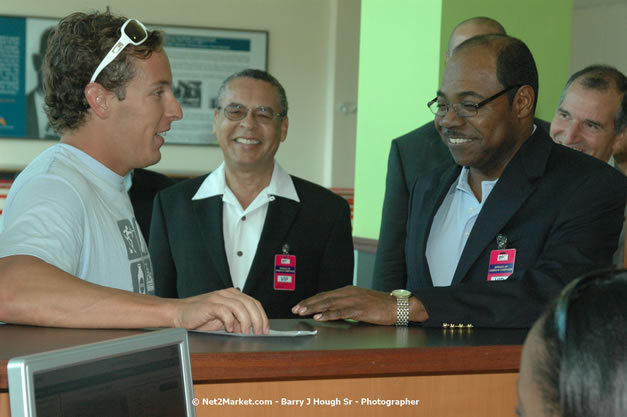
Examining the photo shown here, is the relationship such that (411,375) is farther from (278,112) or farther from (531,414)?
(278,112)

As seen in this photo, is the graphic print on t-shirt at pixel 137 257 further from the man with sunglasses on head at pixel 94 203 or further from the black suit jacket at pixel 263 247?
the black suit jacket at pixel 263 247

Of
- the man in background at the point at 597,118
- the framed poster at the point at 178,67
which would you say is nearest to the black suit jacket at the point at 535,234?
the man in background at the point at 597,118

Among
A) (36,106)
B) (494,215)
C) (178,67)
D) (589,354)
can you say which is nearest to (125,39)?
(494,215)

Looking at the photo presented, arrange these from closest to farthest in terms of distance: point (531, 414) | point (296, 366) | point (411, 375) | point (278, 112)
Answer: point (531, 414) → point (296, 366) → point (411, 375) → point (278, 112)

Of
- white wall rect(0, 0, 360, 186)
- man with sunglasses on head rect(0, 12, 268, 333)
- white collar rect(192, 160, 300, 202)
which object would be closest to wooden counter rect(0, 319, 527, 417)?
man with sunglasses on head rect(0, 12, 268, 333)

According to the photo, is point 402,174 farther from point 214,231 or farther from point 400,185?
point 214,231

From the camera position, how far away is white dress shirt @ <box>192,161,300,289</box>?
3006 mm

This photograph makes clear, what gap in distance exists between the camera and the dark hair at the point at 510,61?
2291 millimetres

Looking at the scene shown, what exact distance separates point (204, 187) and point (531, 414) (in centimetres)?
244

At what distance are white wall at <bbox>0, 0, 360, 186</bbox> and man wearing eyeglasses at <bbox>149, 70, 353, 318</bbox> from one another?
715 cm

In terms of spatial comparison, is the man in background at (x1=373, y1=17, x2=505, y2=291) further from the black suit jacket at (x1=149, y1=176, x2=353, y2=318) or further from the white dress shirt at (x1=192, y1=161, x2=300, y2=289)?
the white dress shirt at (x1=192, y1=161, x2=300, y2=289)

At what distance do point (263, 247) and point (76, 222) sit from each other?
4.26 ft

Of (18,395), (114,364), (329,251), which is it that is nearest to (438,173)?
(329,251)

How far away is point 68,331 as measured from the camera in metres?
1.55
